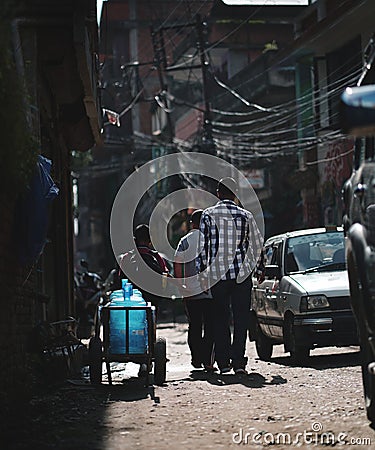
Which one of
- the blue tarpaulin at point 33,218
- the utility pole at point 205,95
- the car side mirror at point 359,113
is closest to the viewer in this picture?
the car side mirror at point 359,113

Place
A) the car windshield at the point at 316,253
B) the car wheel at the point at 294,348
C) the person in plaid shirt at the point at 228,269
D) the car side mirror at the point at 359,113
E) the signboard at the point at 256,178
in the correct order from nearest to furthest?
the car side mirror at the point at 359,113 < the person in plaid shirt at the point at 228,269 < the car wheel at the point at 294,348 < the car windshield at the point at 316,253 < the signboard at the point at 256,178

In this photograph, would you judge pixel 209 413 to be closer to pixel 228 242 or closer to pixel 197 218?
pixel 228 242

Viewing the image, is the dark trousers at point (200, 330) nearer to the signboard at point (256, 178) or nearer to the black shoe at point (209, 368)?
the black shoe at point (209, 368)

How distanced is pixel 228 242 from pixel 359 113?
5887mm

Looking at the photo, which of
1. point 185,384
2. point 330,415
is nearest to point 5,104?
point 330,415

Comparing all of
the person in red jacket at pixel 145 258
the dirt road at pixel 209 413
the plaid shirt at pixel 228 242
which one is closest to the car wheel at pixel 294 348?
the dirt road at pixel 209 413

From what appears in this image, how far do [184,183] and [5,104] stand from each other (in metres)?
30.5

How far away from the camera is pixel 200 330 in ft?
39.4

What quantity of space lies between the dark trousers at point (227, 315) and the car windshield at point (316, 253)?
236 cm

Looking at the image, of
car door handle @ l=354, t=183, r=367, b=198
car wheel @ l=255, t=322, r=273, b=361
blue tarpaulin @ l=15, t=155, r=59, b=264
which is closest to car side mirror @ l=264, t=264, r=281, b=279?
car wheel @ l=255, t=322, r=273, b=361

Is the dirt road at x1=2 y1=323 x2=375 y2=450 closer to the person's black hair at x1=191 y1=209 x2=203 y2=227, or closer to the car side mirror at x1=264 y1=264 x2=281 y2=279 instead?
the car side mirror at x1=264 y1=264 x2=281 y2=279

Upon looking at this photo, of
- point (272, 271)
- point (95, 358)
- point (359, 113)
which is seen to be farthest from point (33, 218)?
point (272, 271)

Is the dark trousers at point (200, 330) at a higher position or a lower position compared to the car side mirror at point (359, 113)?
lower

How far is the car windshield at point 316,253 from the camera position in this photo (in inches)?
523
